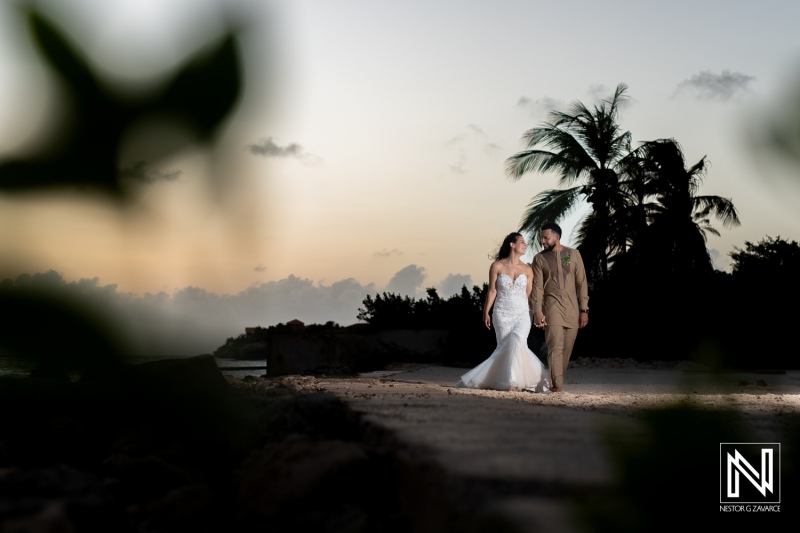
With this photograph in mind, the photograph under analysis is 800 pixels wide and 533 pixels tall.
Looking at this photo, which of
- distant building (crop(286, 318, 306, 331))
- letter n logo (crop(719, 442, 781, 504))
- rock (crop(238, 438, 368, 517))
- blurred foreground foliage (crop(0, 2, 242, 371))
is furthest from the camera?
distant building (crop(286, 318, 306, 331))

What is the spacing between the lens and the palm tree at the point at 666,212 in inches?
770

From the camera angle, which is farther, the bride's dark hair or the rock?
the bride's dark hair

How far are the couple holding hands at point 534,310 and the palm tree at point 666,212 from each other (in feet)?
38.2

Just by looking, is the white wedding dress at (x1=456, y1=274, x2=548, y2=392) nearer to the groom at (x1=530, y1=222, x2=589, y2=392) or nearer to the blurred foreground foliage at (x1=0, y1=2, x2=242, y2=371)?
the groom at (x1=530, y1=222, x2=589, y2=392)

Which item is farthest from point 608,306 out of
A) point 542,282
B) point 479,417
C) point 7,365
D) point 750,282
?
point 7,365

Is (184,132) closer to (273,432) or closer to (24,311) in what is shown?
(24,311)

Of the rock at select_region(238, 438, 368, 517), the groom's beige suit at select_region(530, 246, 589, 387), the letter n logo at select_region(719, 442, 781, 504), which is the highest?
the groom's beige suit at select_region(530, 246, 589, 387)

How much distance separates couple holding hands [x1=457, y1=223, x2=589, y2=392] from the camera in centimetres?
747

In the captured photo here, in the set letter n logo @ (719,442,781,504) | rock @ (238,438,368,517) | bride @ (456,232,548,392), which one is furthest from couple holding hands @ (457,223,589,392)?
letter n logo @ (719,442,781,504)

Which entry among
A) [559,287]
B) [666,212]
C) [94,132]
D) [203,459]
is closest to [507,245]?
[559,287]

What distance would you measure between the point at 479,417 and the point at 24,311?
100 inches

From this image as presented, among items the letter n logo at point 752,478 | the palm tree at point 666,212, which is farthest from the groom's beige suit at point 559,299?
the palm tree at point 666,212

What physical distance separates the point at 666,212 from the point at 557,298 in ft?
49.7

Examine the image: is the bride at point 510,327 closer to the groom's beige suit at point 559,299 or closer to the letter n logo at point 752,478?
the groom's beige suit at point 559,299
